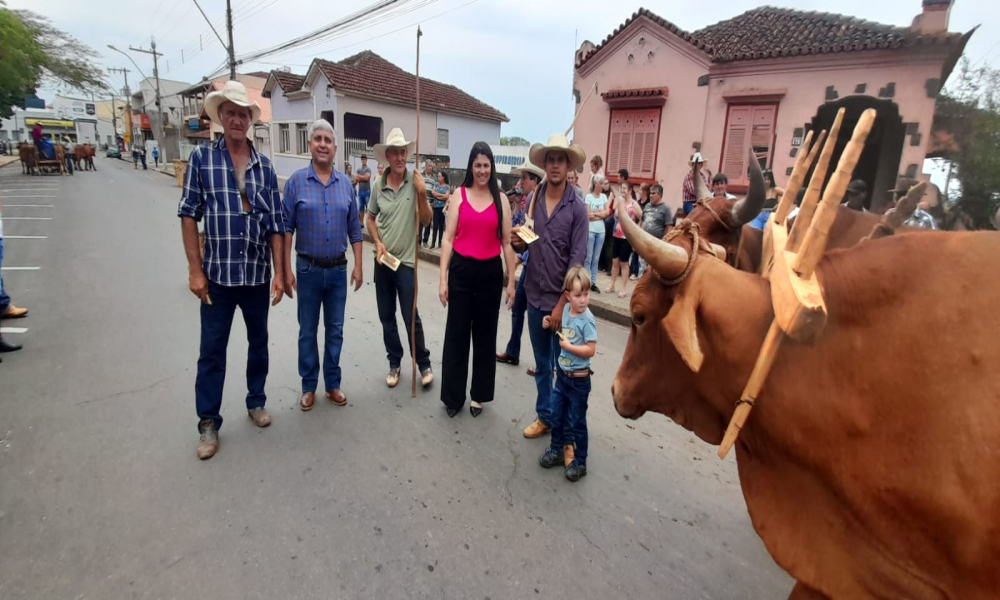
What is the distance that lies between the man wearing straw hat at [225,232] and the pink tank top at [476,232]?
124cm

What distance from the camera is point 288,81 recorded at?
2534 cm

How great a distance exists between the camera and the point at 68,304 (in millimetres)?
6254

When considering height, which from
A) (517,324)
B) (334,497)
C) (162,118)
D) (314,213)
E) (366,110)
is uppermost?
(162,118)

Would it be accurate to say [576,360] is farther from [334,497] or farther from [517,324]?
[517,324]

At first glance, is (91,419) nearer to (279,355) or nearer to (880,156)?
(279,355)

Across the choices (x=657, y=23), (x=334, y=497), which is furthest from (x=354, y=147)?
(x=334, y=497)

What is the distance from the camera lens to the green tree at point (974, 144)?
9.86 meters

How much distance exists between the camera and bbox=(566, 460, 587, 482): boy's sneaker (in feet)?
10.7

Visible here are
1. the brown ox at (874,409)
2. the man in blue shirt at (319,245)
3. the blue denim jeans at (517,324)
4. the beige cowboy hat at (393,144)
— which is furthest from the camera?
the blue denim jeans at (517,324)

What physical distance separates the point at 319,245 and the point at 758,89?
34.0 ft

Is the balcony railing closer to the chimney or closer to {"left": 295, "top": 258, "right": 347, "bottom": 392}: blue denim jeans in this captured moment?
the chimney

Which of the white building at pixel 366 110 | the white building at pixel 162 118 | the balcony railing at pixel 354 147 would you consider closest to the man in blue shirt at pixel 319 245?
the white building at pixel 366 110

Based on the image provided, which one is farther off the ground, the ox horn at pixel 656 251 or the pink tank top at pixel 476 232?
the ox horn at pixel 656 251

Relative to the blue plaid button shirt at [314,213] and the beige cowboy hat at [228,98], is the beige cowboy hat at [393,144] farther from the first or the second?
the beige cowboy hat at [228,98]
